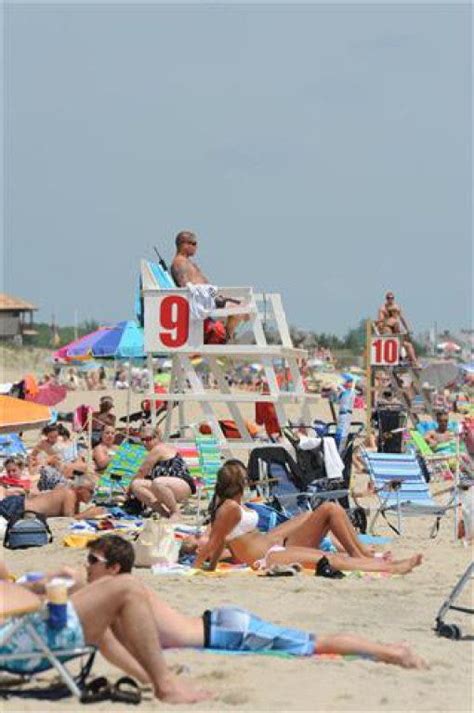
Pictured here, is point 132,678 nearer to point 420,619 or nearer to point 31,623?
point 31,623

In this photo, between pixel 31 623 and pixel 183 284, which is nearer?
pixel 31 623

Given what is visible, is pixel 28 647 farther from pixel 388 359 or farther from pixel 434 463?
pixel 388 359

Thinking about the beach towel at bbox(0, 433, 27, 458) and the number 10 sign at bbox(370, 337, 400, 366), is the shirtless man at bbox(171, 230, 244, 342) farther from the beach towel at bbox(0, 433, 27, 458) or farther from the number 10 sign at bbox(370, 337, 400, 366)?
the number 10 sign at bbox(370, 337, 400, 366)

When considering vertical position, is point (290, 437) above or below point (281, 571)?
above

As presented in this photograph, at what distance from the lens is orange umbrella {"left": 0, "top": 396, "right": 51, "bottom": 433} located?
10.4 m

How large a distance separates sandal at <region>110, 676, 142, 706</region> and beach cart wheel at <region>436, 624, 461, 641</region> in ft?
5.49

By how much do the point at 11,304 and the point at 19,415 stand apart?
174 ft

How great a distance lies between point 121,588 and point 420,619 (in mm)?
2092

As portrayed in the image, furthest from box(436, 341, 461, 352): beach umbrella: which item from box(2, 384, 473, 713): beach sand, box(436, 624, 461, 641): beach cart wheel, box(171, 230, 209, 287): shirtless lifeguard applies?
box(436, 624, 461, 641): beach cart wheel

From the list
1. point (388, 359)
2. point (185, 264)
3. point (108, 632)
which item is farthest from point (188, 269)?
point (388, 359)

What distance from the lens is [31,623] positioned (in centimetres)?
452

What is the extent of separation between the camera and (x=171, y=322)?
10766 millimetres

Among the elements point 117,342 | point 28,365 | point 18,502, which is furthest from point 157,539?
point 28,365

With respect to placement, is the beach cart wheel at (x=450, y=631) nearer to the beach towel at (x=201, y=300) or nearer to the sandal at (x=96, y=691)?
the sandal at (x=96, y=691)
